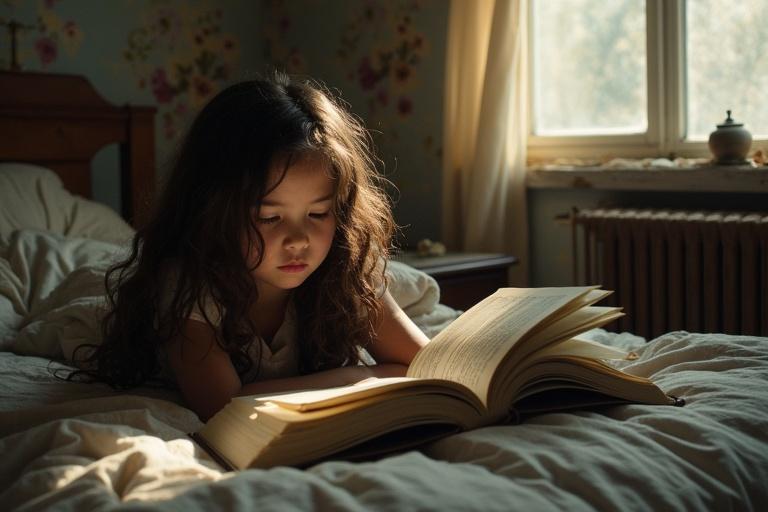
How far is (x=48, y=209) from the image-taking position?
2.25m

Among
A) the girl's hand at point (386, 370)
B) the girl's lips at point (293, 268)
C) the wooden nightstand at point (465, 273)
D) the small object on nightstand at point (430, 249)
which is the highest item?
the girl's lips at point (293, 268)

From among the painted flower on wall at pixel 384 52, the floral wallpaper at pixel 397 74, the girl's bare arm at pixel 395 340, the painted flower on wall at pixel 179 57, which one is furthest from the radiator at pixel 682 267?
the painted flower on wall at pixel 179 57

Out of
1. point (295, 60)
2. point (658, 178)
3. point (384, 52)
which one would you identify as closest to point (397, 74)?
point (384, 52)

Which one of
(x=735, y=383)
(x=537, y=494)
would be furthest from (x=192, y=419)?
(x=735, y=383)

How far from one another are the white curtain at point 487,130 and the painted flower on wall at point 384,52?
29cm

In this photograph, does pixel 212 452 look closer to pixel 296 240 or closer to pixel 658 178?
pixel 296 240

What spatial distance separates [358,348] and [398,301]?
0.38m

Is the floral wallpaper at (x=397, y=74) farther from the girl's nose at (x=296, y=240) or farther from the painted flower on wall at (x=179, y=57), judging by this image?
the girl's nose at (x=296, y=240)

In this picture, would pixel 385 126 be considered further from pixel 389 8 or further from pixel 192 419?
pixel 192 419

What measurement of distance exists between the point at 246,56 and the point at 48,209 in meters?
1.37

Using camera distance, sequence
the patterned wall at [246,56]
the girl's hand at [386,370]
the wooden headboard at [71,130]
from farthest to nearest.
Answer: the patterned wall at [246,56] < the wooden headboard at [71,130] < the girl's hand at [386,370]

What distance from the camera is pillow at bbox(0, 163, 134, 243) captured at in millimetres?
2168

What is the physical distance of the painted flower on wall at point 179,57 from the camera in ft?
10.1

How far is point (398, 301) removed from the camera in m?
1.67
